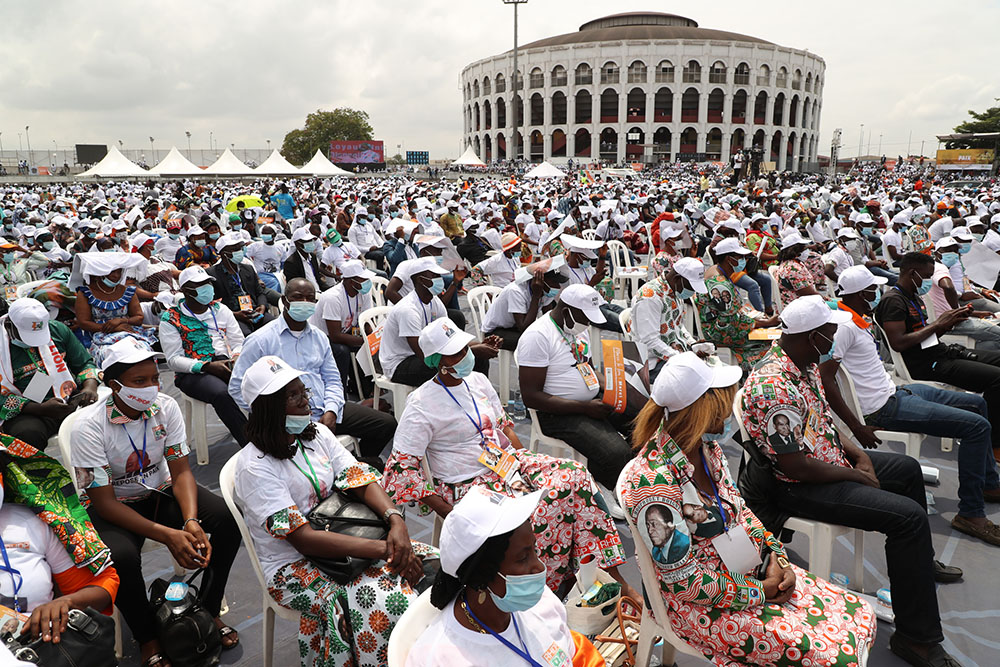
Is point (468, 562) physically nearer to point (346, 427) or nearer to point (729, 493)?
point (729, 493)

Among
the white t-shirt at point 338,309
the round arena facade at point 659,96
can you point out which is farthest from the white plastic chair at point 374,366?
the round arena facade at point 659,96

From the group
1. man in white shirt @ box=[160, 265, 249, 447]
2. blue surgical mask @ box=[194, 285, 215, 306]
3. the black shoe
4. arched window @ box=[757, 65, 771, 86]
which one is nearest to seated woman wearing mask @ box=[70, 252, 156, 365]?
man in white shirt @ box=[160, 265, 249, 447]

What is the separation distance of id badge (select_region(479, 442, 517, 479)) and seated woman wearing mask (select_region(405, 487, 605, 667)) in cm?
151

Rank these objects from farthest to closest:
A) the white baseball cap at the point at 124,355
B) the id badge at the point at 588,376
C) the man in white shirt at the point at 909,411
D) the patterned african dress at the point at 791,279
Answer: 1. the patterned african dress at the point at 791,279
2. the id badge at the point at 588,376
3. the man in white shirt at the point at 909,411
4. the white baseball cap at the point at 124,355

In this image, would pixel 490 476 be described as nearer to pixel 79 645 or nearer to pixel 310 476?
pixel 310 476

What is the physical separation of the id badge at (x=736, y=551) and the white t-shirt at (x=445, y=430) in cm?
134

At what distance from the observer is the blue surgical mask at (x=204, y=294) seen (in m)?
4.90

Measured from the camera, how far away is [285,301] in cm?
461

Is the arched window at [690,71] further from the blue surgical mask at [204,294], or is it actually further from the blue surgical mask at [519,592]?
the blue surgical mask at [519,592]

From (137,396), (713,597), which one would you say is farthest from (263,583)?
(713,597)

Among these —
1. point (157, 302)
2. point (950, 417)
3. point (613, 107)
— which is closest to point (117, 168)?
point (157, 302)

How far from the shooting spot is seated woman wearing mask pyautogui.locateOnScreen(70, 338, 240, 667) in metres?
2.85

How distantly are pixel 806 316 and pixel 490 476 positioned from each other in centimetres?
183

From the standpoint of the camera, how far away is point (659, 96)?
74625 mm
